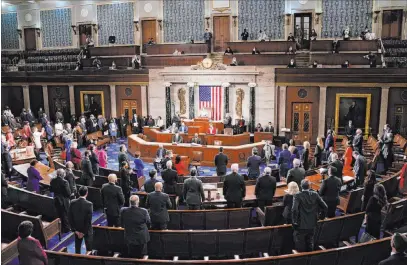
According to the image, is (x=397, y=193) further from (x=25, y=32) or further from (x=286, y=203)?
(x=25, y=32)

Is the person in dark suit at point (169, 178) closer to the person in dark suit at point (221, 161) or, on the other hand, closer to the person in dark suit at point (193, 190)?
the person in dark suit at point (193, 190)

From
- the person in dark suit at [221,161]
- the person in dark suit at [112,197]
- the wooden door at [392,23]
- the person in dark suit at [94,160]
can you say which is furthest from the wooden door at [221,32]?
the person in dark suit at [112,197]

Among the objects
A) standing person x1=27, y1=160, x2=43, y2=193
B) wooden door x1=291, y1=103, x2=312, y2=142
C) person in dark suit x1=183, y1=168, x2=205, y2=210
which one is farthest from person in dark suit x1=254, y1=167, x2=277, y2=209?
wooden door x1=291, y1=103, x2=312, y2=142

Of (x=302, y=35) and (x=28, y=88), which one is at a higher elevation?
(x=302, y=35)

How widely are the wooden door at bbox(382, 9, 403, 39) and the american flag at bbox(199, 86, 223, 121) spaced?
9.22 meters

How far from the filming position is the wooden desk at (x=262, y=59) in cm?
1873

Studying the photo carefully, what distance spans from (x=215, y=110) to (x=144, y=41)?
296 inches

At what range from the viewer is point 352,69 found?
1717 cm

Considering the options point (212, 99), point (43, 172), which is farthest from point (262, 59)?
point (43, 172)

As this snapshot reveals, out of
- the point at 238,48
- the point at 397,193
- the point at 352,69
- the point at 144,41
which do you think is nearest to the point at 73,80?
the point at 144,41

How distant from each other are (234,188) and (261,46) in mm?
13912

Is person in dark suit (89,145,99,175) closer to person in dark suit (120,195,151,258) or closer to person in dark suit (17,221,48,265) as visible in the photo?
person in dark suit (120,195,151,258)

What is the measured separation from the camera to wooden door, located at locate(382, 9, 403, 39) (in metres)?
19.8

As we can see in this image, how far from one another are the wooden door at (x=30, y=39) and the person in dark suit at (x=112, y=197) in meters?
23.1
